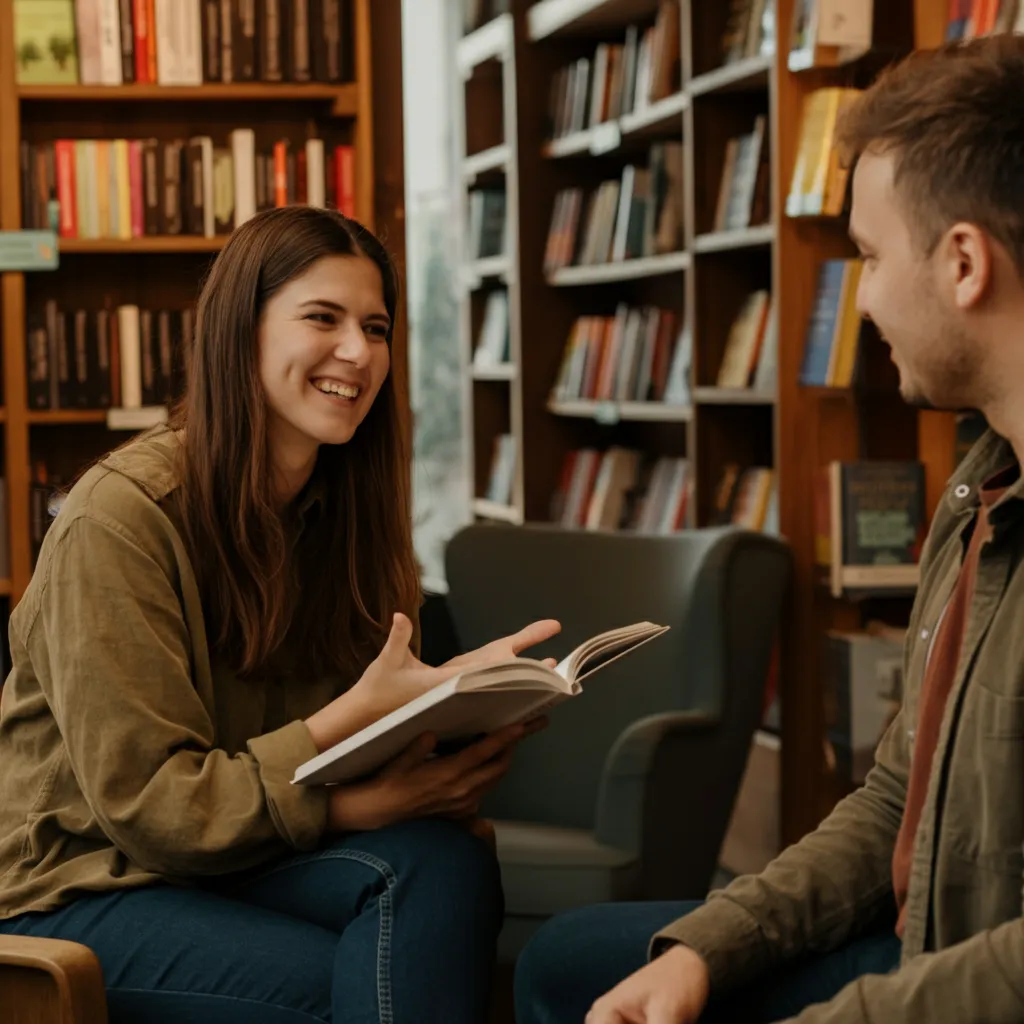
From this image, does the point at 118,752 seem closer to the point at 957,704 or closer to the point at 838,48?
the point at 957,704

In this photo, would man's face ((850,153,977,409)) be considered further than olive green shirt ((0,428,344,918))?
No

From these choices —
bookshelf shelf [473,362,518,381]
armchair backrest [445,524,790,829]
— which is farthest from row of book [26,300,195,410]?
bookshelf shelf [473,362,518,381]

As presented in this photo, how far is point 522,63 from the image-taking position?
199 inches

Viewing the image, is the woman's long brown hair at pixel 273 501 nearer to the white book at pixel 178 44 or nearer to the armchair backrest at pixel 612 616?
the armchair backrest at pixel 612 616

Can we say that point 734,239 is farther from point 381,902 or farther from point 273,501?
point 381,902

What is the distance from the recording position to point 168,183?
3758 millimetres

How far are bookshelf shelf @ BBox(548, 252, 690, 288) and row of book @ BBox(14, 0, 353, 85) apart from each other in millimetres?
959

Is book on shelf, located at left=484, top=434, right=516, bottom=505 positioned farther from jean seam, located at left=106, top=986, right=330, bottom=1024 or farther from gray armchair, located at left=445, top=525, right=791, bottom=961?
jean seam, located at left=106, top=986, right=330, bottom=1024

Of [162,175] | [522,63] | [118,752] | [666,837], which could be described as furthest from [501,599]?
[522,63]

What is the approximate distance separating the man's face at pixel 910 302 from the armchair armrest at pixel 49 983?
90 cm

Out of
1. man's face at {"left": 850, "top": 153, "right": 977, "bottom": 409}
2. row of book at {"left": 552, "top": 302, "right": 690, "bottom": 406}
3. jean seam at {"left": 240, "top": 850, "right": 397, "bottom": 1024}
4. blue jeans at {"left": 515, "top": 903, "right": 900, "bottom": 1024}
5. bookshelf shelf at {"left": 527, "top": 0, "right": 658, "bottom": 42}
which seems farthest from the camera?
bookshelf shelf at {"left": 527, "top": 0, "right": 658, "bottom": 42}

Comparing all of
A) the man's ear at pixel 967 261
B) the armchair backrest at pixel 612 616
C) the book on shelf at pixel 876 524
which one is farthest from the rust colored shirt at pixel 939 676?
the book on shelf at pixel 876 524

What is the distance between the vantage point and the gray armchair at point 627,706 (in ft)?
8.94

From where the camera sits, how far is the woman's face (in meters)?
1.97
